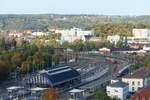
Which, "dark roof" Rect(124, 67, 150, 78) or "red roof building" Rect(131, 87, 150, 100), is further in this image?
"dark roof" Rect(124, 67, 150, 78)

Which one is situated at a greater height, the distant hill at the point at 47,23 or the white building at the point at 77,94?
the white building at the point at 77,94

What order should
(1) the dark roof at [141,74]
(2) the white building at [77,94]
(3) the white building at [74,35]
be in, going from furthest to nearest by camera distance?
1. (3) the white building at [74,35]
2. (1) the dark roof at [141,74]
3. (2) the white building at [77,94]

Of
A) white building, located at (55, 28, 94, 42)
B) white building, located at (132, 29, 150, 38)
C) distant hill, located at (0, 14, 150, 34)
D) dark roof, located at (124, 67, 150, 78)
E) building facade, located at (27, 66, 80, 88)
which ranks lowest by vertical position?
distant hill, located at (0, 14, 150, 34)

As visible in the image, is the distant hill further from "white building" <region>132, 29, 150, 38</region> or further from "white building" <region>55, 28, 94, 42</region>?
"white building" <region>55, 28, 94, 42</region>

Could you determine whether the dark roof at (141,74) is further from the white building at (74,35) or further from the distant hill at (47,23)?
the distant hill at (47,23)

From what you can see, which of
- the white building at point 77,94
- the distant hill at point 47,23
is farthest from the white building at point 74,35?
the white building at point 77,94

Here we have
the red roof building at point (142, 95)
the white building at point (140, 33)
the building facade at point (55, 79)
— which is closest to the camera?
the red roof building at point (142, 95)

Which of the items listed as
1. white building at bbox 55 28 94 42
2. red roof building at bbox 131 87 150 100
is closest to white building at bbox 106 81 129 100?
red roof building at bbox 131 87 150 100

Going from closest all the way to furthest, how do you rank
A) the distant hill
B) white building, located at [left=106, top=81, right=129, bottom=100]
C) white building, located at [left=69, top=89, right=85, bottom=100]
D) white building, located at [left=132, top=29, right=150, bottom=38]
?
white building, located at [left=106, top=81, right=129, bottom=100]
white building, located at [left=69, top=89, right=85, bottom=100]
white building, located at [left=132, top=29, right=150, bottom=38]
the distant hill

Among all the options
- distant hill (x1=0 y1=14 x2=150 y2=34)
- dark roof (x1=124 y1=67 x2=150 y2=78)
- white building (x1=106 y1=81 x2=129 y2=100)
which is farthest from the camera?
distant hill (x1=0 y1=14 x2=150 y2=34)
